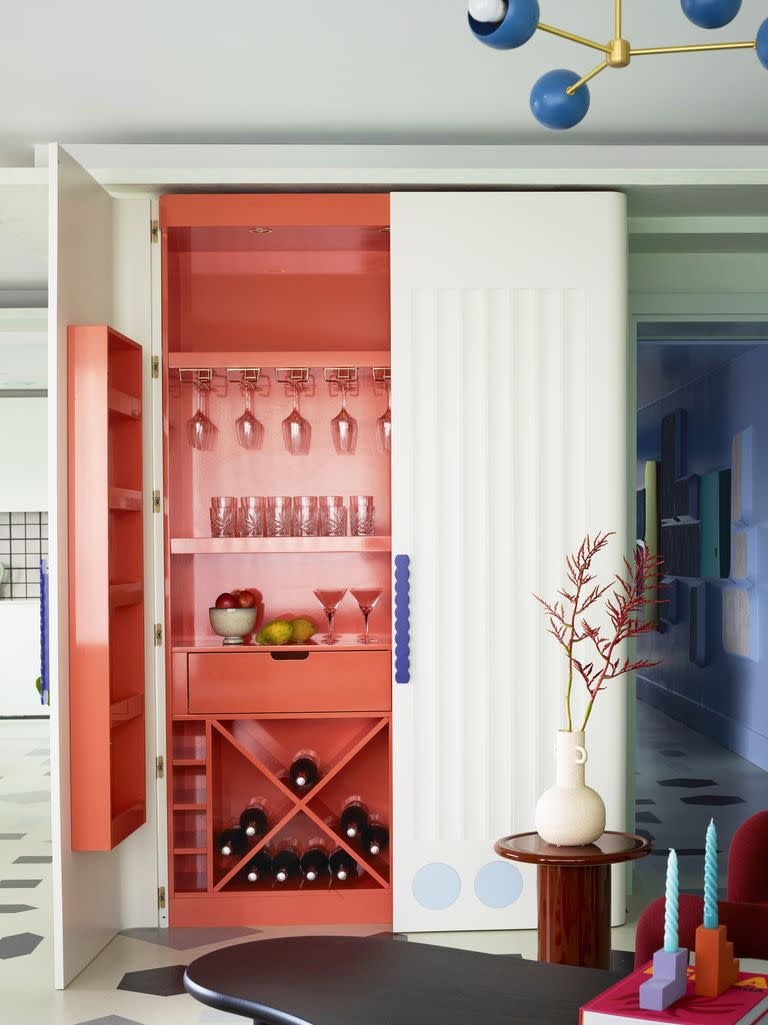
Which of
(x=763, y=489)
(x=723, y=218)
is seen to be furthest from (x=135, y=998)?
(x=763, y=489)

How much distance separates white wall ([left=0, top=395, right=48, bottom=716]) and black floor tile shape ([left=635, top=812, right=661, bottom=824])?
5.33m

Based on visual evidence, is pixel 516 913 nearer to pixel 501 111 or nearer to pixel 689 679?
pixel 501 111

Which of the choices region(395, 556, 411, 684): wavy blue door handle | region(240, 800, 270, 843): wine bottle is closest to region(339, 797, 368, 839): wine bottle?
region(240, 800, 270, 843): wine bottle

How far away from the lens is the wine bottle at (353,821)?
4.34 meters

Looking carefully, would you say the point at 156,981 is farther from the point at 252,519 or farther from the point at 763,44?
the point at 763,44

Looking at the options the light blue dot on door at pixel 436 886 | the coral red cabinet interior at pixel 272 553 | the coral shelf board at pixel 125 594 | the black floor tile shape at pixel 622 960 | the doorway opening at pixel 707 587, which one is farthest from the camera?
the doorway opening at pixel 707 587

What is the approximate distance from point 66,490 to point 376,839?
1.73m

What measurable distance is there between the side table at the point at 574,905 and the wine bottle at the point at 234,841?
1.61 meters

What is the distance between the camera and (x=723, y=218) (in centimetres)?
473

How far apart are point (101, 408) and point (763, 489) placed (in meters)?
4.97

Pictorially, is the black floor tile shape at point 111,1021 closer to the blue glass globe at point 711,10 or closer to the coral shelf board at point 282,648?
the coral shelf board at point 282,648

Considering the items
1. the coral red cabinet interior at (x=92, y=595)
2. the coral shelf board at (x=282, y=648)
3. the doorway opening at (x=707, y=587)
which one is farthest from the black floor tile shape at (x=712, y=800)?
the coral red cabinet interior at (x=92, y=595)

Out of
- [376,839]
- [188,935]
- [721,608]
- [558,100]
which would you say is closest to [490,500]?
[376,839]

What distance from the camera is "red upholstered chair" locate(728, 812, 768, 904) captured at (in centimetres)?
315
